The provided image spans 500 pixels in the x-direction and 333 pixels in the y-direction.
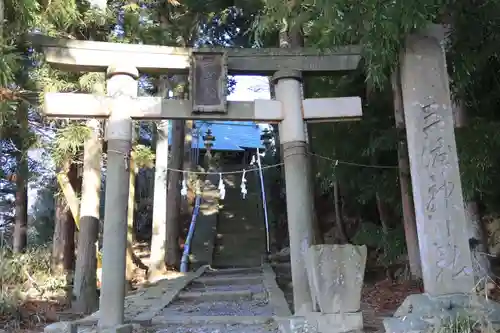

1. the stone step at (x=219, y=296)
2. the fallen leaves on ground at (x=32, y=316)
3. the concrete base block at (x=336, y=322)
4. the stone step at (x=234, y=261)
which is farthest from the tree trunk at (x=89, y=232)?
the stone step at (x=234, y=261)

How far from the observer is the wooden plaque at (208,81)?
6.65 m

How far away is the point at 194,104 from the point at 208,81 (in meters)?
0.40

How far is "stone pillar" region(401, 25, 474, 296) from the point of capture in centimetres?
486

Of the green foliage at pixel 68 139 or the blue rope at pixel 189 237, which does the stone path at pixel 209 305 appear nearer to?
the blue rope at pixel 189 237

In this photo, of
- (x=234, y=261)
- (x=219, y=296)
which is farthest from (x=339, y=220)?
(x=234, y=261)

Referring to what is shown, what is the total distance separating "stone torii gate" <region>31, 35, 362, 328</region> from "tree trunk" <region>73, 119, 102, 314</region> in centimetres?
226

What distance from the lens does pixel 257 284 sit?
10078 millimetres

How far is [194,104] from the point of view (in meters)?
6.63

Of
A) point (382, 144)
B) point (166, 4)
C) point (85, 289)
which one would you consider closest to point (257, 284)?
point (85, 289)

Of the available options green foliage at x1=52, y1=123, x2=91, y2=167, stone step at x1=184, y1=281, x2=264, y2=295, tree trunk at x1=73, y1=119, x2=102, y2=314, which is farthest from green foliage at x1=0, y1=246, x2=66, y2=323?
stone step at x1=184, y1=281, x2=264, y2=295

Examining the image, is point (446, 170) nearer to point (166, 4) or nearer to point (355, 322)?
point (355, 322)

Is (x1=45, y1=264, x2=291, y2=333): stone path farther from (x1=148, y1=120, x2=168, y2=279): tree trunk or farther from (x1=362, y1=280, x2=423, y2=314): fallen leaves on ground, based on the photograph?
(x1=362, y1=280, x2=423, y2=314): fallen leaves on ground

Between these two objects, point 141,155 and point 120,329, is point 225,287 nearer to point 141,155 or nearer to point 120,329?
point 141,155

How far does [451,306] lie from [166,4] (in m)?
9.41
